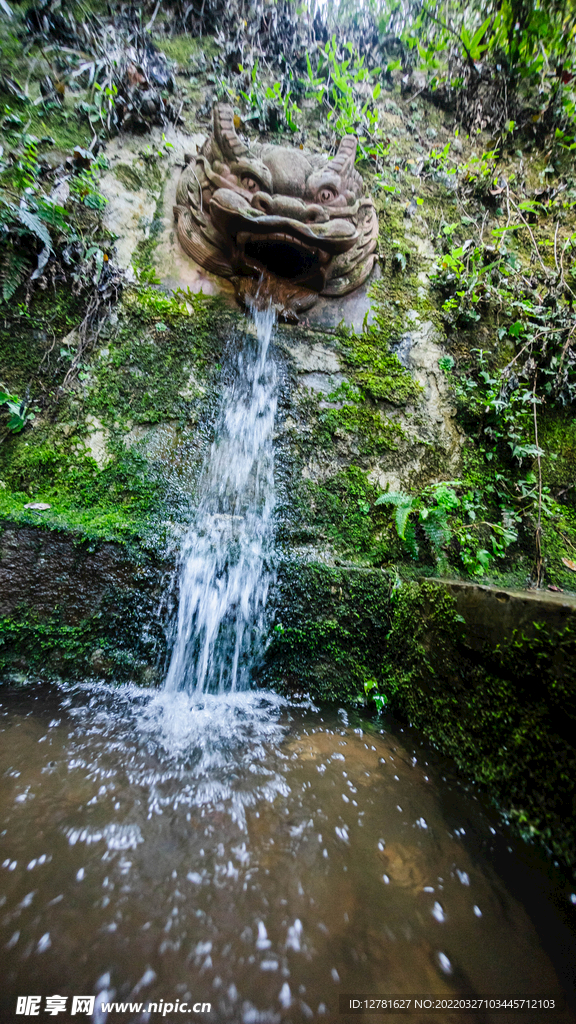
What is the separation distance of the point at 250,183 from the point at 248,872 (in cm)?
476

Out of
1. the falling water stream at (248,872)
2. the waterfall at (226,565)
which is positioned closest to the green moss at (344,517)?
→ the waterfall at (226,565)

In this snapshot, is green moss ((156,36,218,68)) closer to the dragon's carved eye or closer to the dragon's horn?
the dragon's horn

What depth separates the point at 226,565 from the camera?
2.74 meters

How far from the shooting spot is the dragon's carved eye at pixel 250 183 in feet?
11.1

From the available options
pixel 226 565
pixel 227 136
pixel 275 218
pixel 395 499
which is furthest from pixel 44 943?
pixel 227 136

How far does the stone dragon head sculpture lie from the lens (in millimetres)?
3260

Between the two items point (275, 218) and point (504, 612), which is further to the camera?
point (275, 218)

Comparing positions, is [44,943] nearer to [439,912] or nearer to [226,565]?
[439,912]

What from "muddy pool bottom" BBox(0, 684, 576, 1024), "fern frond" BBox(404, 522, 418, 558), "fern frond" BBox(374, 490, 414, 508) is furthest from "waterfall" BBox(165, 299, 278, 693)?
"fern frond" BBox(404, 522, 418, 558)

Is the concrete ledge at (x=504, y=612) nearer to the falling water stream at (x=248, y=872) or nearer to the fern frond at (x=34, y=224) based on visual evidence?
the falling water stream at (x=248, y=872)

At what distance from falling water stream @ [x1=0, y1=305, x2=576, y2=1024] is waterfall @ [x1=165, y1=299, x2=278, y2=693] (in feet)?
0.93

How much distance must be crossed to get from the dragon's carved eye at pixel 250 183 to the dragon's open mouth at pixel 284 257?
0.48 metres

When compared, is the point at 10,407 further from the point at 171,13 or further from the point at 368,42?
the point at 368,42

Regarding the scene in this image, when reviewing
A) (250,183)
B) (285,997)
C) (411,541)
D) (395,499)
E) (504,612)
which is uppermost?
(250,183)
